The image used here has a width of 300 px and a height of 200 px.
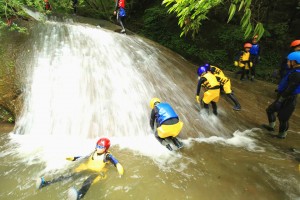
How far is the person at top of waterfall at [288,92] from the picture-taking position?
4481 mm

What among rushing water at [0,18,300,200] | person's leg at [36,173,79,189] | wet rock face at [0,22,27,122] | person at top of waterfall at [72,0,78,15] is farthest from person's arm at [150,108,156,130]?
person at top of waterfall at [72,0,78,15]

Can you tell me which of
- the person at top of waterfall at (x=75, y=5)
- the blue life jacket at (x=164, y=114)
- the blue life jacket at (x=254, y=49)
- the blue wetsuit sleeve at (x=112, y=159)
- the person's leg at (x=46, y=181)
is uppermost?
the person at top of waterfall at (x=75, y=5)

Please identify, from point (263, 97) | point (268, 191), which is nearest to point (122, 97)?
point (268, 191)

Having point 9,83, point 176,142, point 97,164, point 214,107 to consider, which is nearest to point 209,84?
point 214,107

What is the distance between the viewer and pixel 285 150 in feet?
15.9

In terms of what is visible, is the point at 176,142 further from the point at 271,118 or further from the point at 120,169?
the point at 271,118

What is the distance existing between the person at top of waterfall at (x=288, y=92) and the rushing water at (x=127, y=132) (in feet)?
2.01

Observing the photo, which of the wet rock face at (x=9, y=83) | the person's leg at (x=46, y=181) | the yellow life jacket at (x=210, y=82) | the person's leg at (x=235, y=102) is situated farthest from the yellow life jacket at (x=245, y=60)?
the wet rock face at (x=9, y=83)

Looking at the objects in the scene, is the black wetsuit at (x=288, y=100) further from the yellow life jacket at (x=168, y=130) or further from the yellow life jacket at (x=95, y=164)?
the yellow life jacket at (x=95, y=164)

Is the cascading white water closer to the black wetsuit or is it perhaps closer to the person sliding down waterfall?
the person sliding down waterfall

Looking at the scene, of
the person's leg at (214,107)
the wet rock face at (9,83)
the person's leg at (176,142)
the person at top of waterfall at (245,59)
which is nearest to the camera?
the person's leg at (176,142)

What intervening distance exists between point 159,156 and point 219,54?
841cm

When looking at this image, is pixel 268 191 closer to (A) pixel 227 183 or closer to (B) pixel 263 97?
(A) pixel 227 183

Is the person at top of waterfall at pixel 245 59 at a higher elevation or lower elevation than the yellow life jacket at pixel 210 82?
higher
